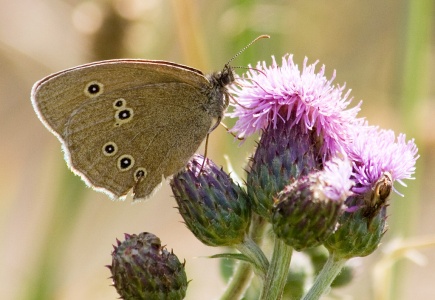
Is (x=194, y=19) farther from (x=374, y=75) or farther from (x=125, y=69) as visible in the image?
(x=374, y=75)

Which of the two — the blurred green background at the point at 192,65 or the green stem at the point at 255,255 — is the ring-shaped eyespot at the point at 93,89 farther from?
the green stem at the point at 255,255

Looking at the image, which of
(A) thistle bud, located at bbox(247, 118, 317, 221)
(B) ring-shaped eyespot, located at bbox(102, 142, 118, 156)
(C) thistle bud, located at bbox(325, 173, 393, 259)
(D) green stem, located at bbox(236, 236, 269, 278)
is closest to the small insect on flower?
(C) thistle bud, located at bbox(325, 173, 393, 259)

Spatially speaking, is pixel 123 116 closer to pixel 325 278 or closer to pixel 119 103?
pixel 119 103

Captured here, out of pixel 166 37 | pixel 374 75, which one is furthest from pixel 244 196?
pixel 374 75

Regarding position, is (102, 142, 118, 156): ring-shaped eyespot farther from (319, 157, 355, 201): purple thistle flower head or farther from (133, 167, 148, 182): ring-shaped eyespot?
(319, 157, 355, 201): purple thistle flower head

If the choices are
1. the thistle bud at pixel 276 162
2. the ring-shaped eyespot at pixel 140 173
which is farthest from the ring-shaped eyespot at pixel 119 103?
the thistle bud at pixel 276 162
